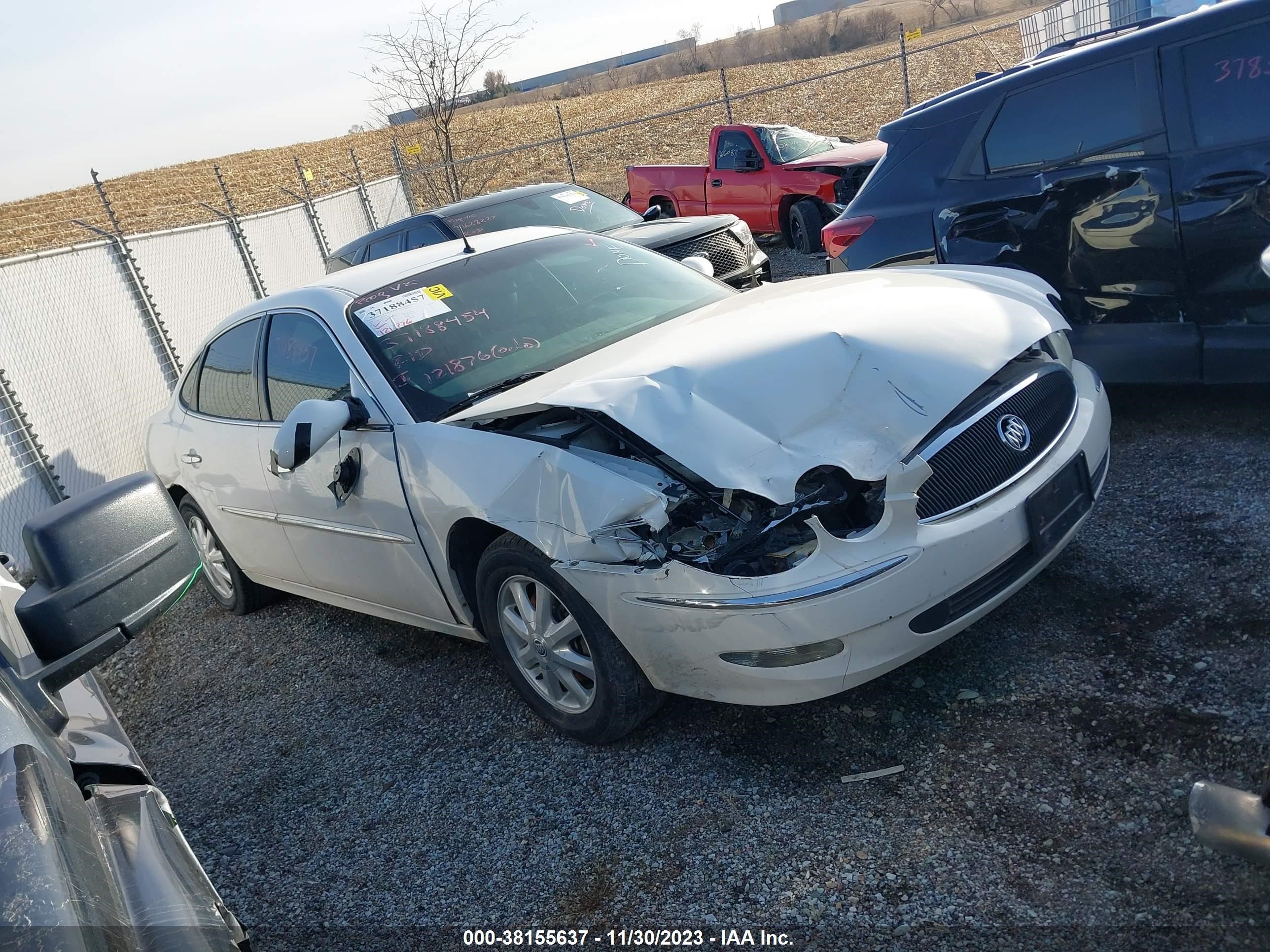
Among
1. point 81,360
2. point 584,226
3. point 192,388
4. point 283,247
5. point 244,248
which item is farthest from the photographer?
point 283,247

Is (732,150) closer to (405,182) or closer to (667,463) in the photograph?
(405,182)

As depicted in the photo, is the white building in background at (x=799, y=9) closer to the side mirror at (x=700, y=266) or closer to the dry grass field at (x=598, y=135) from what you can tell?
the dry grass field at (x=598, y=135)

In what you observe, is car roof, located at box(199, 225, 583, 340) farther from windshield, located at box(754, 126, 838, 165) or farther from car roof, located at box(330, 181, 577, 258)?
windshield, located at box(754, 126, 838, 165)

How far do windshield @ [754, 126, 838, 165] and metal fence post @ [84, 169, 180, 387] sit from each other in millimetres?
7480

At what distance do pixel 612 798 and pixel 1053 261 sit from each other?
3358 millimetres

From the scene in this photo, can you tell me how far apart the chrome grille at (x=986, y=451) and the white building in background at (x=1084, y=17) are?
8945mm

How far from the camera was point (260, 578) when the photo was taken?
205 inches

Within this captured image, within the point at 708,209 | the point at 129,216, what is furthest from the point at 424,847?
the point at 129,216

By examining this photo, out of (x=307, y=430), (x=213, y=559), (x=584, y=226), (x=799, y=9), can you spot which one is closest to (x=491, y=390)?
(x=307, y=430)

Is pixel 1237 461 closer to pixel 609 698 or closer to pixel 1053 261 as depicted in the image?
pixel 1053 261

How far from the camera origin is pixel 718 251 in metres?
A: 9.21

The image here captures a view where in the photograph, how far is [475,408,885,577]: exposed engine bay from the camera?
290 centimetres

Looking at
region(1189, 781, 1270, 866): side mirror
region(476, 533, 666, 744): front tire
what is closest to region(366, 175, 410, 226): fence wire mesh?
region(476, 533, 666, 744): front tire

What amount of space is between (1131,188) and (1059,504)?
6.74 ft
